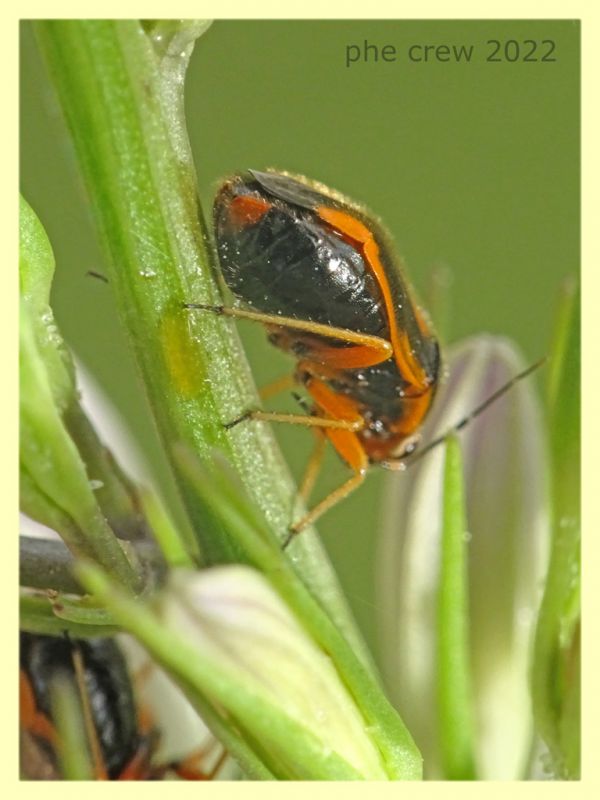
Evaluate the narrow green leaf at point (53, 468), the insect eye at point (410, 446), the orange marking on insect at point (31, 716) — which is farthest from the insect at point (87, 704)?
the insect eye at point (410, 446)

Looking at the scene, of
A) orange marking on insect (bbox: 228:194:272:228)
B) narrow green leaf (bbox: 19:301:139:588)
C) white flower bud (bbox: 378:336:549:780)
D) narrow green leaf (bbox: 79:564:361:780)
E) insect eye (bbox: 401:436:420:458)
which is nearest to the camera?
narrow green leaf (bbox: 79:564:361:780)

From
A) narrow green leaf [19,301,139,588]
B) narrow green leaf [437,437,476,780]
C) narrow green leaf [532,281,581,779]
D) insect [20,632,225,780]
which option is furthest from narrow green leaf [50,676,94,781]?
narrow green leaf [532,281,581,779]

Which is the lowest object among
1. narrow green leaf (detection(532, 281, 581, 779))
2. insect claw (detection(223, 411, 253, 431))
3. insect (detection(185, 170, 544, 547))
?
narrow green leaf (detection(532, 281, 581, 779))

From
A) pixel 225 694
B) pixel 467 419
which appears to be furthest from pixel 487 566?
pixel 225 694

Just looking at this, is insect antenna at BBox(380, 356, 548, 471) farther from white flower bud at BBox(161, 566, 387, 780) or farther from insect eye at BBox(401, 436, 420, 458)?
white flower bud at BBox(161, 566, 387, 780)

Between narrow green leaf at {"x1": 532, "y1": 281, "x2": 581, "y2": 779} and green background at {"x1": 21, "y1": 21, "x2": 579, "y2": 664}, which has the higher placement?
green background at {"x1": 21, "y1": 21, "x2": 579, "y2": 664}

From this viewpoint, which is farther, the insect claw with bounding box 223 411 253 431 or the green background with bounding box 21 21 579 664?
the green background with bounding box 21 21 579 664

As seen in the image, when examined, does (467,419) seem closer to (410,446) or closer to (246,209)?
(410,446)

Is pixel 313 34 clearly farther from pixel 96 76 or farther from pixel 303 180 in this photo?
pixel 96 76
